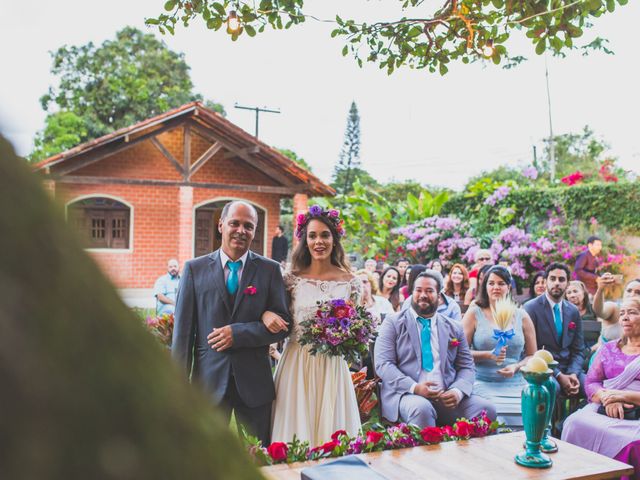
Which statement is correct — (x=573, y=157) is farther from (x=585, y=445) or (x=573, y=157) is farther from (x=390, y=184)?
(x=585, y=445)

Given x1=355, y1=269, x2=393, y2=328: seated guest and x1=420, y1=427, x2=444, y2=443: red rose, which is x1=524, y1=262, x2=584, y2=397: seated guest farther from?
x1=420, y1=427, x2=444, y2=443: red rose

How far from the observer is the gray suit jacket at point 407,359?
4.89m

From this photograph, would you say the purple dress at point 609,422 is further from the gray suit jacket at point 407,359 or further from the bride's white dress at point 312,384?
the bride's white dress at point 312,384

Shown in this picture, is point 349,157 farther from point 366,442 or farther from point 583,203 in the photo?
point 366,442

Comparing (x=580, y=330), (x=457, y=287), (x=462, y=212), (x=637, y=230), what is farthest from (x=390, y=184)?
(x=580, y=330)

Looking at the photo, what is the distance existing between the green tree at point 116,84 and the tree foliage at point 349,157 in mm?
11540

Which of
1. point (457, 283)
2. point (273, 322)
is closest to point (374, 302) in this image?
point (457, 283)

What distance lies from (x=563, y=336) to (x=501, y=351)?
38.0 inches

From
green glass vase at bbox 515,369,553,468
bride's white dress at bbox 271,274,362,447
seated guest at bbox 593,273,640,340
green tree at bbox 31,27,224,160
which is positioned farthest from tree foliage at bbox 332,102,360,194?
green glass vase at bbox 515,369,553,468

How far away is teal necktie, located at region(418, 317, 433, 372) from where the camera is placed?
4.96m

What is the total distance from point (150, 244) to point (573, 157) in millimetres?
31332

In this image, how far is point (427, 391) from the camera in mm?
4719

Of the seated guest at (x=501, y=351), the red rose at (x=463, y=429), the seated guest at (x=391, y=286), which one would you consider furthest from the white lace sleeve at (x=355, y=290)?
the seated guest at (x=391, y=286)

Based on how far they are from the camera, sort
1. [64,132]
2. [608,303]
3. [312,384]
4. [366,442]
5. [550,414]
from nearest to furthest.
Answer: [550,414], [366,442], [312,384], [608,303], [64,132]
